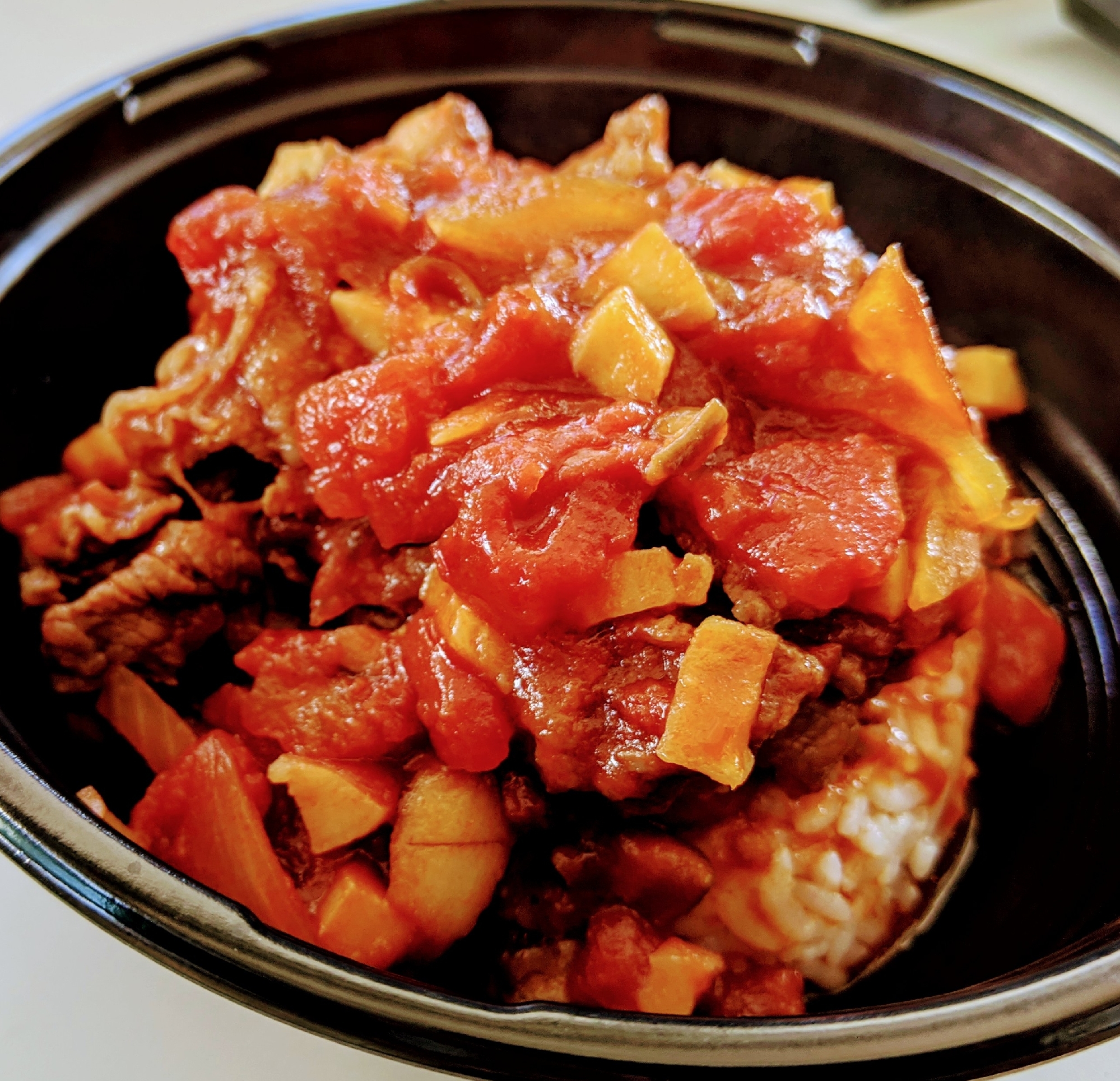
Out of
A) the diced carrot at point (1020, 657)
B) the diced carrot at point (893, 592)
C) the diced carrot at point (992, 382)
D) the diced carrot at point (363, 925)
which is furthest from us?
the diced carrot at point (992, 382)

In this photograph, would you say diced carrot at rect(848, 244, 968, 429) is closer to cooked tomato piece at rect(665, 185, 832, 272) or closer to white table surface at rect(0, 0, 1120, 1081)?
cooked tomato piece at rect(665, 185, 832, 272)

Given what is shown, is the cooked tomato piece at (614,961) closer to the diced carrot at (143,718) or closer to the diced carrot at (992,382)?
the diced carrot at (143,718)

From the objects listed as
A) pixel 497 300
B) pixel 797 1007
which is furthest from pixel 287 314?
pixel 797 1007

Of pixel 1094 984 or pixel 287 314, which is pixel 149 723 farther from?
pixel 1094 984

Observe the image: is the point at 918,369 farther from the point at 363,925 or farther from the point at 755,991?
Answer: the point at 363,925

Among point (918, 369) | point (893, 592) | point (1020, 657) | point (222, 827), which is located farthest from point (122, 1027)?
point (1020, 657)

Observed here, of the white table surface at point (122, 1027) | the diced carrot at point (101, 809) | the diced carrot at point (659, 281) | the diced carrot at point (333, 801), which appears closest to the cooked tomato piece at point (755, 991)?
the white table surface at point (122, 1027)
